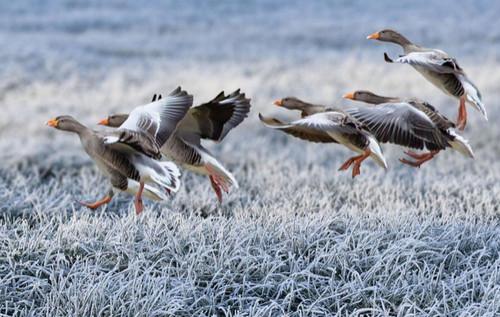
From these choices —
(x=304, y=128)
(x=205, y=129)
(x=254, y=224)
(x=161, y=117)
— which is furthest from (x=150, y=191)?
(x=254, y=224)

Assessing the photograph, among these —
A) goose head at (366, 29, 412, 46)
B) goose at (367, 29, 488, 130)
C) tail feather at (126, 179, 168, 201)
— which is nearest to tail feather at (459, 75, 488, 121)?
goose at (367, 29, 488, 130)

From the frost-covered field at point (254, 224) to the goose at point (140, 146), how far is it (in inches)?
31.1

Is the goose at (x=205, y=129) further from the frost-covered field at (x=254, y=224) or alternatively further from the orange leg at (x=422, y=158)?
the frost-covered field at (x=254, y=224)

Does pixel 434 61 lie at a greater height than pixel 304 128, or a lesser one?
greater

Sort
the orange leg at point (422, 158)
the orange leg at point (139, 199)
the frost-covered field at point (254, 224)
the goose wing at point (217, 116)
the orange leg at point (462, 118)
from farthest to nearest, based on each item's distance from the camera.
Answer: the frost-covered field at point (254, 224)
the goose wing at point (217, 116)
the orange leg at point (139, 199)
the orange leg at point (422, 158)
the orange leg at point (462, 118)

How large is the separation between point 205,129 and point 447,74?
883mm

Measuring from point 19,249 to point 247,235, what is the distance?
1.18 metres

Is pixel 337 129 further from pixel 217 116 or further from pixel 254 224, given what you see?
pixel 254 224

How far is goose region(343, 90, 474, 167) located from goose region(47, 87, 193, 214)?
0.61 m

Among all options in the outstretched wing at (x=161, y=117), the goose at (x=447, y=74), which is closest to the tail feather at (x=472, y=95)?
the goose at (x=447, y=74)

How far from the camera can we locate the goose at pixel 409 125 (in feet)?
7.63

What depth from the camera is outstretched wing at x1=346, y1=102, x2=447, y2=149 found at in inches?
91.4

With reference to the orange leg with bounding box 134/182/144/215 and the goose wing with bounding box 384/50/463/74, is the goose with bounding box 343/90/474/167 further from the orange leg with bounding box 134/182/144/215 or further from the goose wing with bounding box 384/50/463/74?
the orange leg with bounding box 134/182/144/215

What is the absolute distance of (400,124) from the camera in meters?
2.32
